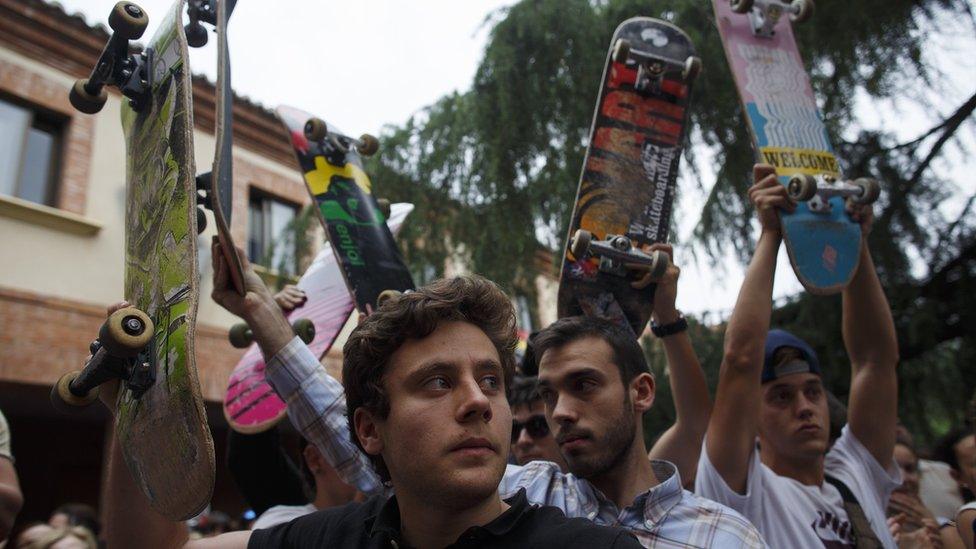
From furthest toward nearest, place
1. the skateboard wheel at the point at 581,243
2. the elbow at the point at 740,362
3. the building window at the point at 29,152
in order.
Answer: the building window at the point at 29,152 → the skateboard wheel at the point at 581,243 → the elbow at the point at 740,362

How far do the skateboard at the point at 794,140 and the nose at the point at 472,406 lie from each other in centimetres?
141

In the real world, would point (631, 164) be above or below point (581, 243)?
above

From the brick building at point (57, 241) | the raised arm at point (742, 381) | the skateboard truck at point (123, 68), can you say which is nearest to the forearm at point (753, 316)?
the raised arm at point (742, 381)

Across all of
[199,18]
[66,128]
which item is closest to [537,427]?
[199,18]

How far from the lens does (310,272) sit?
3.12 meters

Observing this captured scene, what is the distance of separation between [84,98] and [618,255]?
150 cm

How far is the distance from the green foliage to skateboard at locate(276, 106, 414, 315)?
2.08 metres

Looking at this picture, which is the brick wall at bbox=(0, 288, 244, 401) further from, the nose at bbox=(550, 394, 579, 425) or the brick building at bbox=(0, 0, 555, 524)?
the nose at bbox=(550, 394, 579, 425)

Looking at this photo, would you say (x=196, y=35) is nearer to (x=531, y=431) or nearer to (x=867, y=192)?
(x=531, y=431)

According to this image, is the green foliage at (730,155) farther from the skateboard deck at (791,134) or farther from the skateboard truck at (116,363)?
the skateboard truck at (116,363)

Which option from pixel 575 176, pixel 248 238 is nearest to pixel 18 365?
pixel 248 238

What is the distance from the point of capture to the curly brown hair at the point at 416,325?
52.5 inches

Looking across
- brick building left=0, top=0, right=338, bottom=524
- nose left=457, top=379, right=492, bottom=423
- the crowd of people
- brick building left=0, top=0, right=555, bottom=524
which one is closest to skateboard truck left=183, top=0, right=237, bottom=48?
the crowd of people

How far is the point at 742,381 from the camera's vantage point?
6.58 ft
